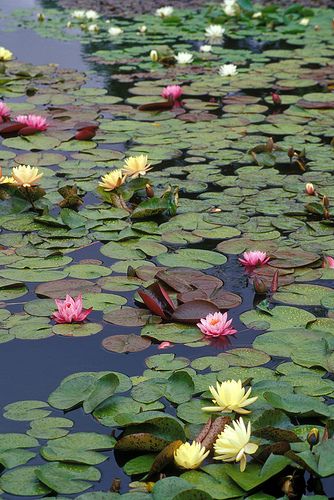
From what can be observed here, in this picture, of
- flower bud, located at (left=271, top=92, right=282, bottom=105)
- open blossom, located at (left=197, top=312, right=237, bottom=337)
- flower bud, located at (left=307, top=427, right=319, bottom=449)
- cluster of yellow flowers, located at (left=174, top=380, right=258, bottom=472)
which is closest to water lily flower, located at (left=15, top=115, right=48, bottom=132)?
flower bud, located at (left=271, top=92, right=282, bottom=105)

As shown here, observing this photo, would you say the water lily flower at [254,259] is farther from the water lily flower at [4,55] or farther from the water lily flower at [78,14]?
the water lily flower at [78,14]

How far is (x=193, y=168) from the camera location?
3.96m

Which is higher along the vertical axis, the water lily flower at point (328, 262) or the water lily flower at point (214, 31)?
the water lily flower at point (328, 262)

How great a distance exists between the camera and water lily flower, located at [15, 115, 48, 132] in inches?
173

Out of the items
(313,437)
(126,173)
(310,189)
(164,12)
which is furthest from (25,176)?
(164,12)

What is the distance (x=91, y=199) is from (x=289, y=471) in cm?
191

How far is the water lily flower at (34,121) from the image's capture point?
173 inches

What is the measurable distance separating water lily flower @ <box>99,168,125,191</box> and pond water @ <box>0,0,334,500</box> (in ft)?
0.24

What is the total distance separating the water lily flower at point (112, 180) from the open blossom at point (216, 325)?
118 centimetres

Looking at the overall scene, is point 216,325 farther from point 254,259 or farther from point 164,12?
point 164,12

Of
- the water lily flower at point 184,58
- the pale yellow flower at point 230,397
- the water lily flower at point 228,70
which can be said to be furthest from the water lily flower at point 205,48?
the pale yellow flower at point 230,397

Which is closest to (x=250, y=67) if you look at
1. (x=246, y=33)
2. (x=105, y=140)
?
(x=246, y=33)

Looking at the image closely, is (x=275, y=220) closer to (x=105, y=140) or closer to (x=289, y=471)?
(x=105, y=140)

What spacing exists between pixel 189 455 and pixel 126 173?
1.99 m
